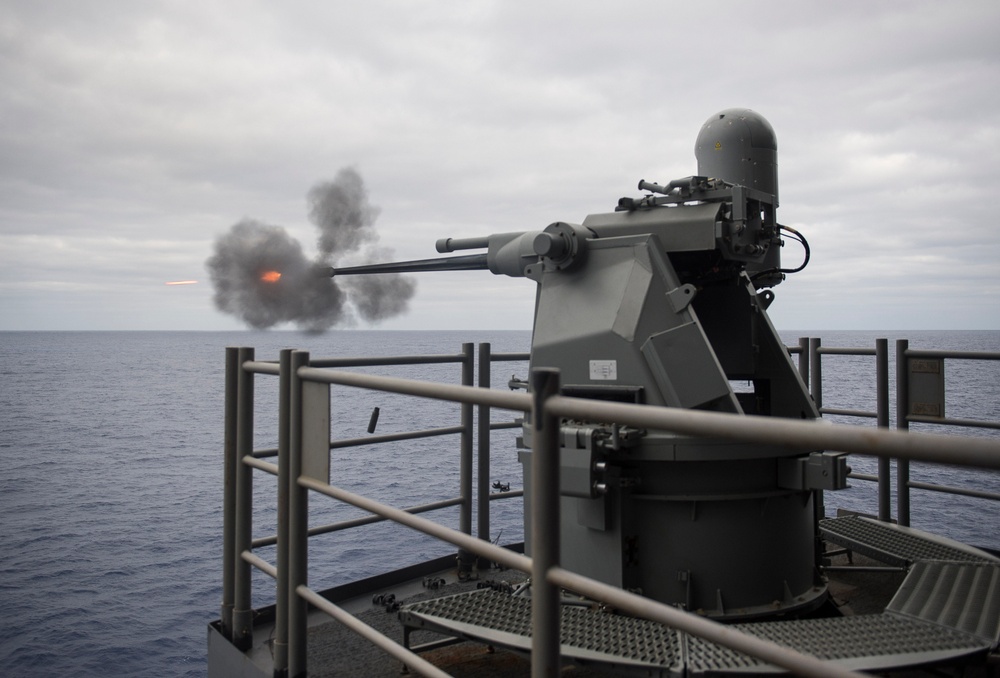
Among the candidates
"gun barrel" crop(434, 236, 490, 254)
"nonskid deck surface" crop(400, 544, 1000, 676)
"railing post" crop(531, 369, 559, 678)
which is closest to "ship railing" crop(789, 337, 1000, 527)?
"nonskid deck surface" crop(400, 544, 1000, 676)

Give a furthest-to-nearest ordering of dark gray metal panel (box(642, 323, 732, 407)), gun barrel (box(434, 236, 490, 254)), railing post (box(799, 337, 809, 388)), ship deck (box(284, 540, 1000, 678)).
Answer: railing post (box(799, 337, 809, 388)) → gun barrel (box(434, 236, 490, 254)) → dark gray metal panel (box(642, 323, 732, 407)) → ship deck (box(284, 540, 1000, 678))

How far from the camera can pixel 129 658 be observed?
1045 centimetres

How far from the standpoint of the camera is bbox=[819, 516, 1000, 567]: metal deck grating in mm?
4016

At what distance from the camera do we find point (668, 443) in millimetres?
3512

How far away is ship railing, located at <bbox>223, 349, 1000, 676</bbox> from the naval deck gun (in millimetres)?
1100

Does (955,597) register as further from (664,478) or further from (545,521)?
(545,521)

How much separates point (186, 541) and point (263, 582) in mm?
3530

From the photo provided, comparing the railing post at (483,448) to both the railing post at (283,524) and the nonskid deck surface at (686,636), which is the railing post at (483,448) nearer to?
the nonskid deck surface at (686,636)

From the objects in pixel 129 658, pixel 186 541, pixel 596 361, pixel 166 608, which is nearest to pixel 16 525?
pixel 186 541

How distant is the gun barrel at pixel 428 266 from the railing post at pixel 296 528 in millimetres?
2938

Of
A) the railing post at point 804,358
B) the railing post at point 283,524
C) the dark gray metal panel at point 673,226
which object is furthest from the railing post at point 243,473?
the railing post at point 804,358

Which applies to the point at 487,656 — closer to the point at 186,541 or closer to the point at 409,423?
the point at 186,541

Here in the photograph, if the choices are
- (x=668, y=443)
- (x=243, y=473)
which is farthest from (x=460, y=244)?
(x=243, y=473)

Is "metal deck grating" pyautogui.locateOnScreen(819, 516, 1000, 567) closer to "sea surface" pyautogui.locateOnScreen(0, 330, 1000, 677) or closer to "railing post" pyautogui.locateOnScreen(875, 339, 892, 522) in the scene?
"railing post" pyautogui.locateOnScreen(875, 339, 892, 522)
